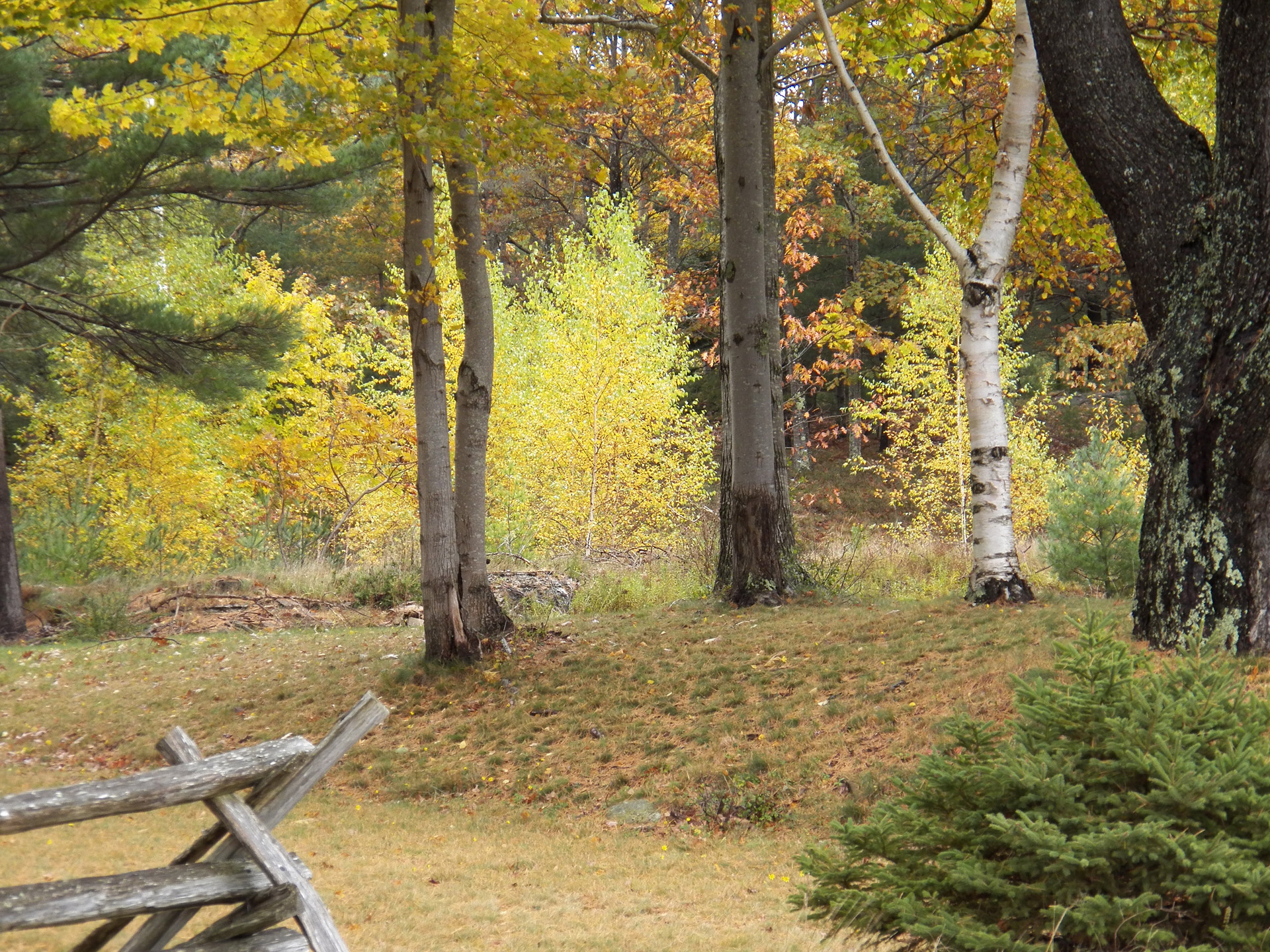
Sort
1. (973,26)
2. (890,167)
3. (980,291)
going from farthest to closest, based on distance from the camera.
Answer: (890,167) → (980,291) → (973,26)

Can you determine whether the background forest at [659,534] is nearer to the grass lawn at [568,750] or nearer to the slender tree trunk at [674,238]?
the grass lawn at [568,750]

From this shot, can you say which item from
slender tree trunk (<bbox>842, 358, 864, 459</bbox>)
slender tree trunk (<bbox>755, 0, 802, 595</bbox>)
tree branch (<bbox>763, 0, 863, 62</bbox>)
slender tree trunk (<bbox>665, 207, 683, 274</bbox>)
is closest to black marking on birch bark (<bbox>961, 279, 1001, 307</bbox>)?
slender tree trunk (<bbox>755, 0, 802, 595</bbox>)

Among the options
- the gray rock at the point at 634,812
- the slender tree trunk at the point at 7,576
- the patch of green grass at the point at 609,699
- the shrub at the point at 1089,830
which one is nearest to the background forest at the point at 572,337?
the slender tree trunk at the point at 7,576

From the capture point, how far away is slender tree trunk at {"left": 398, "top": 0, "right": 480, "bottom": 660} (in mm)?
9445

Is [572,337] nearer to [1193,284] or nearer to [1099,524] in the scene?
[1099,524]

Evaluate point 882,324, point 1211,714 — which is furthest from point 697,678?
point 882,324

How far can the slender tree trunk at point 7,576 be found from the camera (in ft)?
45.7

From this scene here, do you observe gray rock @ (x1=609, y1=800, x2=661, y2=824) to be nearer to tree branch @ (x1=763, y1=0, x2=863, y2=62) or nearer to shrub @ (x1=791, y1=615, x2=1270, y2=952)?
shrub @ (x1=791, y1=615, x2=1270, y2=952)

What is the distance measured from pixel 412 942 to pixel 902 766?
3.29 m

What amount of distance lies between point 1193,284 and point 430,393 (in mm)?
6239

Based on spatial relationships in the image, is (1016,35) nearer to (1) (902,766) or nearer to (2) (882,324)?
(1) (902,766)

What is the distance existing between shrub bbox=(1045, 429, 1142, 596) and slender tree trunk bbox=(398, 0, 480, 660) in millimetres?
6287

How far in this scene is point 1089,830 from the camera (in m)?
3.37

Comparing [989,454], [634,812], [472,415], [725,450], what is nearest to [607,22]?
[472,415]
